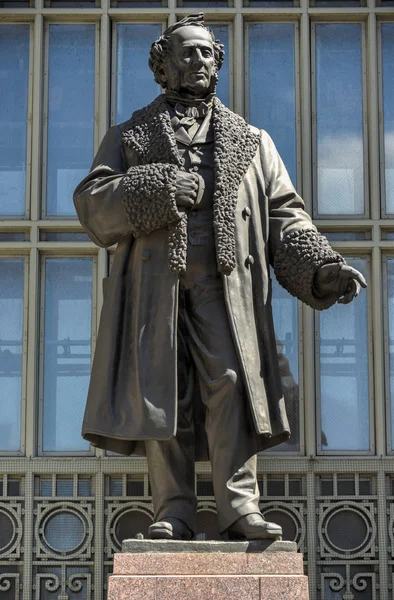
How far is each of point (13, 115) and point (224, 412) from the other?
12.2ft

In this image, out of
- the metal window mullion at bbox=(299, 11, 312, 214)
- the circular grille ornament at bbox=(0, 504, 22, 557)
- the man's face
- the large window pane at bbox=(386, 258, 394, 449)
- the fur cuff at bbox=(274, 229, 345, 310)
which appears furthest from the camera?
the metal window mullion at bbox=(299, 11, 312, 214)

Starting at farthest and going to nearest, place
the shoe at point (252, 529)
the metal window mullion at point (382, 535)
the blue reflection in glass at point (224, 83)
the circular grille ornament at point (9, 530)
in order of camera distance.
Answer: the blue reflection in glass at point (224, 83) < the circular grille ornament at point (9, 530) < the metal window mullion at point (382, 535) < the shoe at point (252, 529)

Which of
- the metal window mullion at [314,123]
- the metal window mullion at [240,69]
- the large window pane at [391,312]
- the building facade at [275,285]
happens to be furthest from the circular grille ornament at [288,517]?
the metal window mullion at [240,69]


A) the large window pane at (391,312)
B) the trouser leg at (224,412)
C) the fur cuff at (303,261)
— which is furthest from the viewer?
the large window pane at (391,312)

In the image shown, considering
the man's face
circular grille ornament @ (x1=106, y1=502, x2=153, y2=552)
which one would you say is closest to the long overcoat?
the man's face

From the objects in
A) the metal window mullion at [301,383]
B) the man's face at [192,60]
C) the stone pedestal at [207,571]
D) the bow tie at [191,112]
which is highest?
the man's face at [192,60]

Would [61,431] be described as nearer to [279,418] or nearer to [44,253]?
[44,253]

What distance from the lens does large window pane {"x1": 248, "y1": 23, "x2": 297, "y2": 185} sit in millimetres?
11539

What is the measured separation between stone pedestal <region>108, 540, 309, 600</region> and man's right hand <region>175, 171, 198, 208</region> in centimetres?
176

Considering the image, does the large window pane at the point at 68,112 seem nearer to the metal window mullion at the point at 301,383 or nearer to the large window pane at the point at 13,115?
the large window pane at the point at 13,115

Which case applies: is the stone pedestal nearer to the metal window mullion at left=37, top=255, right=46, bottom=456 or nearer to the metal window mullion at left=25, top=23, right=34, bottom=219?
the metal window mullion at left=37, top=255, right=46, bottom=456

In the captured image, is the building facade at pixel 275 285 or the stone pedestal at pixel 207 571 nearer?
the stone pedestal at pixel 207 571

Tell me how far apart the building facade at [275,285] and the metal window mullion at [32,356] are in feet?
0.05

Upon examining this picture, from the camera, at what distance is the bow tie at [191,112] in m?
9.22
